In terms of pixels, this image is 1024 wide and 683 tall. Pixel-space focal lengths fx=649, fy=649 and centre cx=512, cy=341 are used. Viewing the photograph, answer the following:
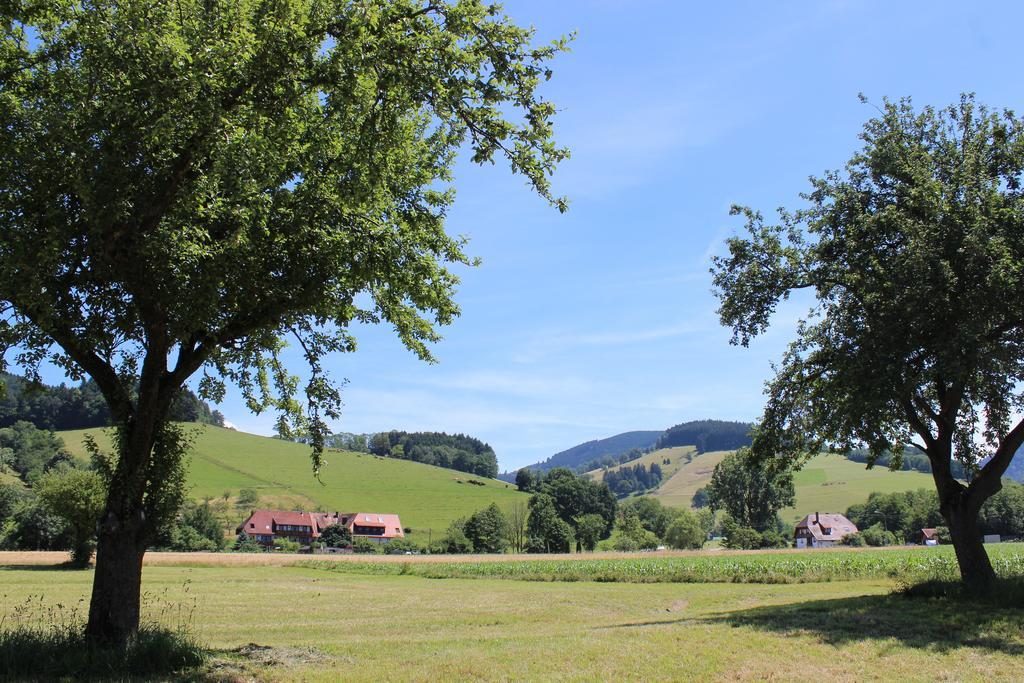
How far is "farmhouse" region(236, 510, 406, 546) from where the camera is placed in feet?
355

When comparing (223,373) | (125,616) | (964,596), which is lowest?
(964,596)

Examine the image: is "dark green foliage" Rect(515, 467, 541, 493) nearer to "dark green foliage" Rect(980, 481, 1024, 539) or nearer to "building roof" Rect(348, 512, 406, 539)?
"building roof" Rect(348, 512, 406, 539)

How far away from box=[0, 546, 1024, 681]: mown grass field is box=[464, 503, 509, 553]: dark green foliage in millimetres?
78345

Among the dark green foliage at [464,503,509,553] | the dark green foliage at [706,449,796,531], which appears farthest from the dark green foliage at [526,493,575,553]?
the dark green foliage at [706,449,796,531]

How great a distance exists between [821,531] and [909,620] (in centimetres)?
12590

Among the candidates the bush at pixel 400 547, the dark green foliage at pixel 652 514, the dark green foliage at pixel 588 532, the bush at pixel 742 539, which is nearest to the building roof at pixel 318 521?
the bush at pixel 400 547

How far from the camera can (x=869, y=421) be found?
1930 centimetres

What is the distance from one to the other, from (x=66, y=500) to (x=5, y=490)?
45.1m

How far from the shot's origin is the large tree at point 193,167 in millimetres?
8742

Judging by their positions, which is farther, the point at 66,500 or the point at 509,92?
the point at 66,500

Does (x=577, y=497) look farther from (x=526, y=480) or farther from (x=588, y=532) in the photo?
(x=526, y=480)

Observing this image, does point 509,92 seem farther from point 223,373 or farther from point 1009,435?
point 1009,435

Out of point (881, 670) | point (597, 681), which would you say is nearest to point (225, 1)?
point (597, 681)

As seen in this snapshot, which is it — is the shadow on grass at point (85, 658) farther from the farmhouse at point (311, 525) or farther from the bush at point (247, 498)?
the bush at point (247, 498)
